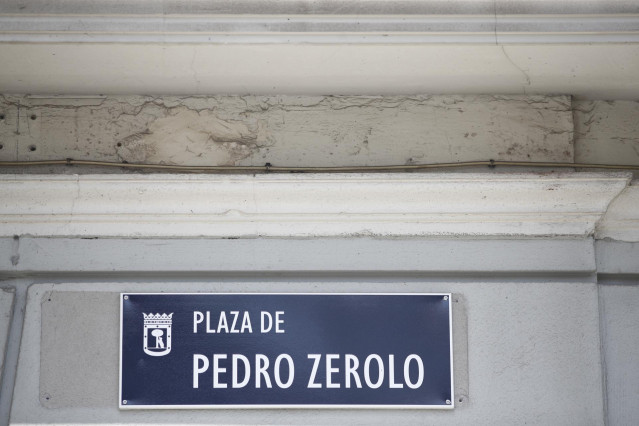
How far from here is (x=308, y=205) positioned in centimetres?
360

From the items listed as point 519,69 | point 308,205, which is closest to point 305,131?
point 308,205

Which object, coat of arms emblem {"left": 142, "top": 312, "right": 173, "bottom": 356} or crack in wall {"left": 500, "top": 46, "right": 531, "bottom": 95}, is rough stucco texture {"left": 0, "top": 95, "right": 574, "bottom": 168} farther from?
coat of arms emblem {"left": 142, "top": 312, "right": 173, "bottom": 356}

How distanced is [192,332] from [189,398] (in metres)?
0.25

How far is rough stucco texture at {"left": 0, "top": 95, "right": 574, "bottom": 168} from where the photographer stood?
376 cm

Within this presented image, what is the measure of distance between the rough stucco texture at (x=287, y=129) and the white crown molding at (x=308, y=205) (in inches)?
8.7

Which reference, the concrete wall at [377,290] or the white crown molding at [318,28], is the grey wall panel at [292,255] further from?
the white crown molding at [318,28]

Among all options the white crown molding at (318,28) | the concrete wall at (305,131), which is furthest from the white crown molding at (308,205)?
the white crown molding at (318,28)

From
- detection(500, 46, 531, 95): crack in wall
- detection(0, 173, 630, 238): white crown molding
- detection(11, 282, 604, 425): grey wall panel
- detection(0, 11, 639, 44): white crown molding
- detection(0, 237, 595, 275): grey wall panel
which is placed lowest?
detection(11, 282, 604, 425): grey wall panel

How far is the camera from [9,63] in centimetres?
357

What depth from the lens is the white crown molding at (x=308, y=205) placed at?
11.6 ft

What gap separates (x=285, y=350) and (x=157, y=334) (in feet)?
1.64

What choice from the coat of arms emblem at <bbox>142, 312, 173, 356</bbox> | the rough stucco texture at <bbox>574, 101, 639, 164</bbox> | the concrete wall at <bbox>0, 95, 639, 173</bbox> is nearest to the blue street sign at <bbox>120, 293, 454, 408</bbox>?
the coat of arms emblem at <bbox>142, 312, 173, 356</bbox>

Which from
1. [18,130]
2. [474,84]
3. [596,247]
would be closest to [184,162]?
[18,130]

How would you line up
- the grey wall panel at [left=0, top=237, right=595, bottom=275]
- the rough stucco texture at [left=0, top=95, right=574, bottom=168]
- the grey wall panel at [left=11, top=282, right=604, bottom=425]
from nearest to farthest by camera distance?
the grey wall panel at [left=11, top=282, right=604, bottom=425] < the grey wall panel at [left=0, top=237, right=595, bottom=275] < the rough stucco texture at [left=0, top=95, right=574, bottom=168]
